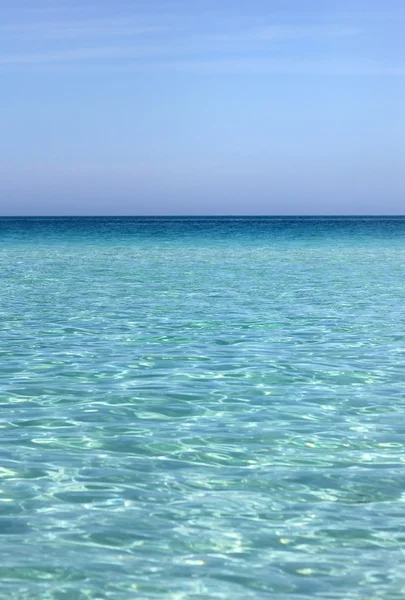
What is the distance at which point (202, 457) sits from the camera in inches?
220

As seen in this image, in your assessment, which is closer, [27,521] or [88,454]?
[27,521]

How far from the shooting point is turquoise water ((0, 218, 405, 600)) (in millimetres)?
3990

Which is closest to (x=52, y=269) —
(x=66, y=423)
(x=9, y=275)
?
(x=9, y=275)

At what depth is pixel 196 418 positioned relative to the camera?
655 centimetres

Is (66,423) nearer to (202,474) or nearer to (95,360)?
(202,474)

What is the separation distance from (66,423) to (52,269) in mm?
17780

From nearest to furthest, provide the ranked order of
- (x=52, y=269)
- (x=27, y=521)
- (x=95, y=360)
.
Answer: (x=27, y=521) < (x=95, y=360) < (x=52, y=269)

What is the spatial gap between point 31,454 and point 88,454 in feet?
1.17

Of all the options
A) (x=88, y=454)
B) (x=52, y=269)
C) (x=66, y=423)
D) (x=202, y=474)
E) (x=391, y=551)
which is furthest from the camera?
(x=52, y=269)

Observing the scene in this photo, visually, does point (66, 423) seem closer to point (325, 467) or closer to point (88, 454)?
point (88, 454)

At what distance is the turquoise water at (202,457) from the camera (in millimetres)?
3990

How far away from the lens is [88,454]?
222 inches

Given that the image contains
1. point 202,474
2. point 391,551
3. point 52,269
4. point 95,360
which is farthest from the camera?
point 52,269

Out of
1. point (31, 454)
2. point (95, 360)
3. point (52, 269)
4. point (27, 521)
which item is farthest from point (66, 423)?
point (52, 269)
